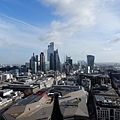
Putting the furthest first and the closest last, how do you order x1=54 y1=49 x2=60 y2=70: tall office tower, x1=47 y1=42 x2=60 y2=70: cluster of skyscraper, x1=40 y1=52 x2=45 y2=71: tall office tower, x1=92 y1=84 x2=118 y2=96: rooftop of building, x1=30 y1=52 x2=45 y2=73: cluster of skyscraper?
x1=54 y1=49 x2=60 y2=70: tall office tower, x1=47 y1=42 x2=60 y2=70: cluster of skyscraper, x1=40 y1=52 x2=45 y2=71: tall office tower, x1=30 y1=52 x2=45 y2=73: cluster of skyscraper, x1=92 y1=84 x2=118 y2=96: rooftop of building

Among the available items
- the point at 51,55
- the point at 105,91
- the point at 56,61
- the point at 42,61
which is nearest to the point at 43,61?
the point at 42,61

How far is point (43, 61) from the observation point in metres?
104

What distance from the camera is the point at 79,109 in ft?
81.8

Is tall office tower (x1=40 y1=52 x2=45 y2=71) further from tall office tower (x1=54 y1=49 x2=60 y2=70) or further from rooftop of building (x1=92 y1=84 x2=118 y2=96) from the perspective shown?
rooftop of building (x1=92 y1=84 x2=118 y2=96)

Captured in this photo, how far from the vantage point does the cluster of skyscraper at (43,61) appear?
322 feet

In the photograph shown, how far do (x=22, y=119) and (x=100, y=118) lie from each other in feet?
33.5

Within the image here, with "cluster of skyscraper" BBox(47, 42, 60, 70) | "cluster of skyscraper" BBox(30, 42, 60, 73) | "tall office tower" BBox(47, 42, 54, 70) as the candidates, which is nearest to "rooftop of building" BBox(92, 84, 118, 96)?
"cluster of skyscraper" BBox(30, 42, 60, 73)

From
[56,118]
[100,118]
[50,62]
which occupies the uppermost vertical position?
[50,62]

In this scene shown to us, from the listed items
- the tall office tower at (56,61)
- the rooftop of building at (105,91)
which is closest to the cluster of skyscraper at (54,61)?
the tall office tower at (56,61)

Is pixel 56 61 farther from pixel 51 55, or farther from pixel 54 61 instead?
pixel 51 55

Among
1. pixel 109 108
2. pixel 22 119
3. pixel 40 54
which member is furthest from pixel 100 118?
pixel 40 54

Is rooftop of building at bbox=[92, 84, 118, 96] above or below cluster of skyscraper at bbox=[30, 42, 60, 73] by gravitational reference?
below

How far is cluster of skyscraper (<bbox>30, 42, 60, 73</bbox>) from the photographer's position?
9800cm

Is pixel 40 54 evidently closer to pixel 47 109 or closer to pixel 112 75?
pixel 112 75
